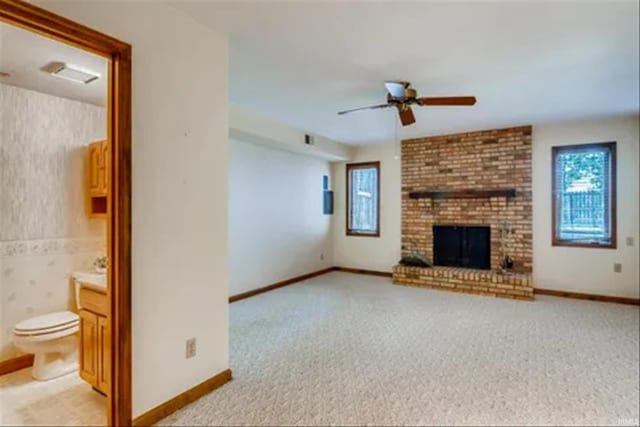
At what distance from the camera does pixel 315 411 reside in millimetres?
2188

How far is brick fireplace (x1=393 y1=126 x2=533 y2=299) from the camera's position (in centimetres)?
530

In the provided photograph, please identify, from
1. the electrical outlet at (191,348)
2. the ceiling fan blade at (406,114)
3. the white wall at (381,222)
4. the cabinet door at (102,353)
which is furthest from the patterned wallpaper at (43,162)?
the white wall at (381,222)

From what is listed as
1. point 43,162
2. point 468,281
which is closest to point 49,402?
point 43,162

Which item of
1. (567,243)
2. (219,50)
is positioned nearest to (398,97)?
(219,50)

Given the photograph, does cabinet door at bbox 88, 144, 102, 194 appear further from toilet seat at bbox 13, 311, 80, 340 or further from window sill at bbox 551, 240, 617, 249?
window sill at bbox 551, 240, 617, 249

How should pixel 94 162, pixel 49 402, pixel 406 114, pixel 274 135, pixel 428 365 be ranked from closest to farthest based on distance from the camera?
pixel 49 402 → pixel 94 162 → pixel 428 365 → pixel 406 114 → pixel 274 135

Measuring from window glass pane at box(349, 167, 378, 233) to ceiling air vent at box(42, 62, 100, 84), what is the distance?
5073 mm

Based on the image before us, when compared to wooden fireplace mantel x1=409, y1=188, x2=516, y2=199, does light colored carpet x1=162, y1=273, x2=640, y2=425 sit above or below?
below

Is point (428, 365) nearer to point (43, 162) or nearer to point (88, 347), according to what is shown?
point (88, 347)

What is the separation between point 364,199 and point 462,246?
2008mm

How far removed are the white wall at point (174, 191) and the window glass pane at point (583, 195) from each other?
4.90 m

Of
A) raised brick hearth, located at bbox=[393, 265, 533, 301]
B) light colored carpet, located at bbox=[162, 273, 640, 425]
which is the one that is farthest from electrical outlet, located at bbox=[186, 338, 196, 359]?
raised brick hearth, located at bbox=[393, 265, 533, 301]

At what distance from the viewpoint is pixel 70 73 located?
90.2 inches

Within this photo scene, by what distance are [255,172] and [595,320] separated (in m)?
4.58
